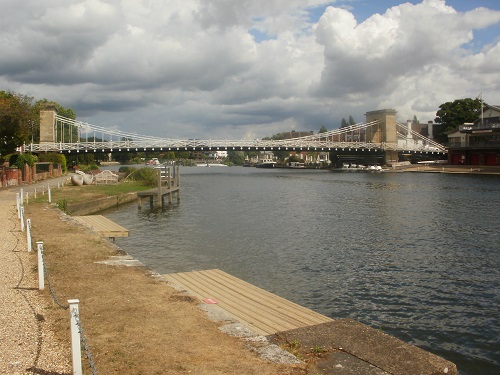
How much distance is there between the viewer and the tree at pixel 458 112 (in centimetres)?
10725

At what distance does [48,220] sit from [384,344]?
15.5m

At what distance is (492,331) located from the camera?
10055 millimetres

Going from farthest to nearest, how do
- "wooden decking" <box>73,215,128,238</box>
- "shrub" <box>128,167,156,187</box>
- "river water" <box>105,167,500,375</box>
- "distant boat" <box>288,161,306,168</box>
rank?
"distant boat" <box>288,161,306,168</box> → "shrub" <box>128,167,156,187</box> → "wooden decking" <box>73,215,128,238</box> → "river water" <box>105,167,500,375</box>

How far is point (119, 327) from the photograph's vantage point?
700cm

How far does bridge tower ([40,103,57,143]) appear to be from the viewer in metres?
81.2

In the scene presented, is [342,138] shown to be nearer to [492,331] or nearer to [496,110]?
[496,110]

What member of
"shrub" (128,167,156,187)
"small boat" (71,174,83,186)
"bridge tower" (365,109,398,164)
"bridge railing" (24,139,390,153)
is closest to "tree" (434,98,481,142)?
"bridge tower" (365,109,398,164)

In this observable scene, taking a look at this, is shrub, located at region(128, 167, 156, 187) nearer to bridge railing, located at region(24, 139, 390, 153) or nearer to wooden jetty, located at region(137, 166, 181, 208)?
wooden jetty, located at region(137, 166, 181, 208)

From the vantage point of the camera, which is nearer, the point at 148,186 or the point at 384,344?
the point at 384,344

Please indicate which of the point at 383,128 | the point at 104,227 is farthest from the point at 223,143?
the point at 104,227

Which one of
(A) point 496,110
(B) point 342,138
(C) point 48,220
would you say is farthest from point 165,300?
(B) point 342,138

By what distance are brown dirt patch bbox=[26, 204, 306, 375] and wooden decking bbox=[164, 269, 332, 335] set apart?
0.85m

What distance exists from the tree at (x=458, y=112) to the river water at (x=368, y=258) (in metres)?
81.7

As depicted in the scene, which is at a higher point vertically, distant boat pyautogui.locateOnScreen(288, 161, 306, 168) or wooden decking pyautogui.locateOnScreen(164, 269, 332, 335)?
distant boat pyautogui.locateOnScreen(288, 161, 306, 168)
